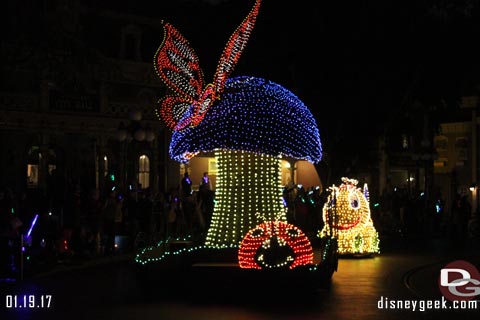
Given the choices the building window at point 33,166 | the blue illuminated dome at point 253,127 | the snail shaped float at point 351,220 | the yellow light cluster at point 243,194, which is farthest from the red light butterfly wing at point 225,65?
the building window at point 33,166

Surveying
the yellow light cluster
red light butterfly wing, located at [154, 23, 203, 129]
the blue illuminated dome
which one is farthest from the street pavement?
red light butterfly wing, located at [154, 23, 203, 129]

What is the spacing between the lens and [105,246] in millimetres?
21016

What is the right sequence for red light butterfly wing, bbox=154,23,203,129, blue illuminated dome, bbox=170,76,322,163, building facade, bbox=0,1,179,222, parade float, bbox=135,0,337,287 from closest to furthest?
parade float, bbox=135,0,337,287 → blue illuminated dome, bbox=170,76,322,163 → red light butterfly wing, bbox=154,23,203,129 → building facade, bbox=0,1,179,222

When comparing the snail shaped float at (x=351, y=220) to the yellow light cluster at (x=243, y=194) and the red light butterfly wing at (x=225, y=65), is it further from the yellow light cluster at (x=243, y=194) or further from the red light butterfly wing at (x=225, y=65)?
the red light butterfly wing at (x=225, y=65)

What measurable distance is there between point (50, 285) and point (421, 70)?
15021 mm

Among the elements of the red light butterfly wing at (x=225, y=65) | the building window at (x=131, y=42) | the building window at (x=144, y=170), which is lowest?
the building window at (x=144, y=170)

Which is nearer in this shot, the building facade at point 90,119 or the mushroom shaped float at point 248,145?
the mushroom shaped float at point 248,145

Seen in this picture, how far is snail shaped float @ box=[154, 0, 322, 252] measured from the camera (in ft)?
49.8

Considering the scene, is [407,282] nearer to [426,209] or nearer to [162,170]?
[426,209]

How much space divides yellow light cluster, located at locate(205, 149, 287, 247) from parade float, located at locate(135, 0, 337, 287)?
18 millimetres

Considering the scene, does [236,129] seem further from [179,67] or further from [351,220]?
[351,220]

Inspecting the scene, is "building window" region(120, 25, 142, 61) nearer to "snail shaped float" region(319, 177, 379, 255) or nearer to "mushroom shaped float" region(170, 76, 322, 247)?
"snail shaped float" region(319, 177, 379, 255)

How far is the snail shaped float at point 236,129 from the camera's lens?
15.2m

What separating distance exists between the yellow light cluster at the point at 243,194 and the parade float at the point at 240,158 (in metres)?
0.02
